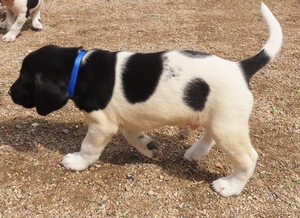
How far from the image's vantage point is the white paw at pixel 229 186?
138 inches

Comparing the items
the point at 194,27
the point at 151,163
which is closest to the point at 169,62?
the point at 151,163

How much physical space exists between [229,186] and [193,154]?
0.56m

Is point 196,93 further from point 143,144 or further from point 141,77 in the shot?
point 143,144

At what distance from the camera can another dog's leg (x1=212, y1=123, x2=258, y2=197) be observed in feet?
10.2

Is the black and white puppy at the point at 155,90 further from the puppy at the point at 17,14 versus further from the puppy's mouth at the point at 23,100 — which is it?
the puppy at the point at 17,14

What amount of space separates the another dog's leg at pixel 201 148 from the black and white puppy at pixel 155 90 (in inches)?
19.6

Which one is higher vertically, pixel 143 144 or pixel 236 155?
pixel 236 155

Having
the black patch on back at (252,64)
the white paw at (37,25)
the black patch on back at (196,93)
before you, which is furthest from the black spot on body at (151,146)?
the white paw at (37,25)

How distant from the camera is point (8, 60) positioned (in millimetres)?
5891

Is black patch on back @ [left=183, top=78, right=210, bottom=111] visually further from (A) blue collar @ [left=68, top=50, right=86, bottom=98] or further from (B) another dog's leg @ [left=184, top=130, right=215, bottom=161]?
(A) blue collar @ [left=68, top=50, right=86, bottom=98]

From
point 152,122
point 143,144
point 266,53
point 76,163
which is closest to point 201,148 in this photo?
point 143,144

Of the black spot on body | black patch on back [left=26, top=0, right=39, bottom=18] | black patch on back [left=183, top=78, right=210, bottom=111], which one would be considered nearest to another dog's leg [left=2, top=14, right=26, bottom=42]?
black patch on back [left=26, top=0, right=39, bottom=18]

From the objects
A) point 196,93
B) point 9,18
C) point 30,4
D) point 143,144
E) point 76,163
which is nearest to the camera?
point 196,93

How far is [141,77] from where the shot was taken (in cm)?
312
